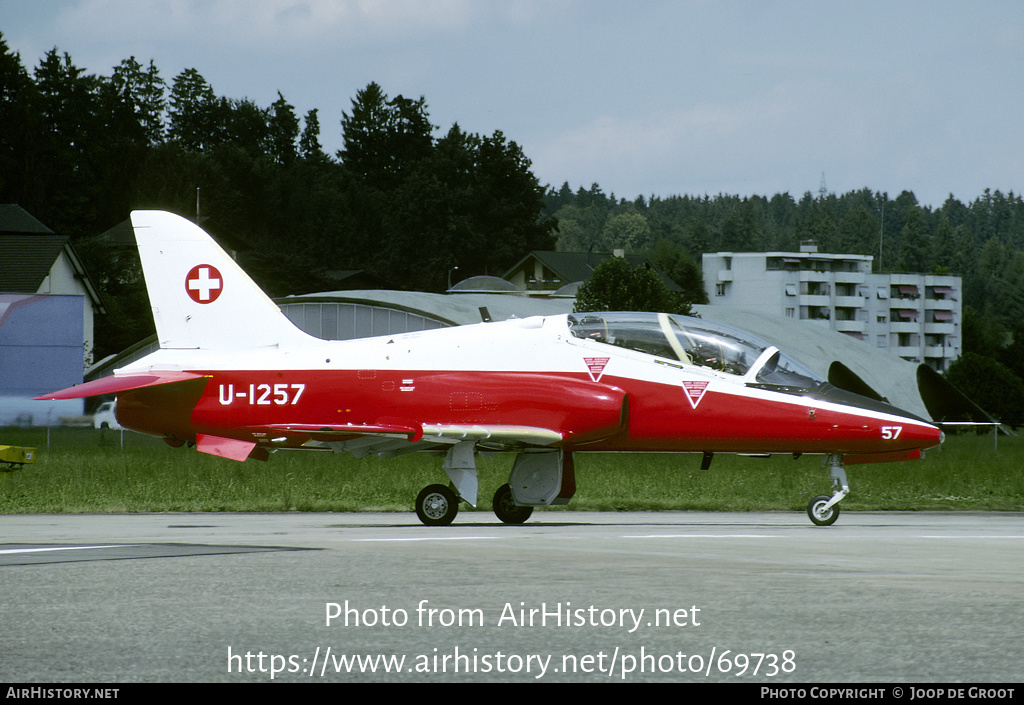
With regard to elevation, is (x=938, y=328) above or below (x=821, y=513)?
above

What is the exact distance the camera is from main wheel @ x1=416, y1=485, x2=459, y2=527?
15.2 metres

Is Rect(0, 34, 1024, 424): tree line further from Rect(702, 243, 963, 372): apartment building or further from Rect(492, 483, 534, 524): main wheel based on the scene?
Rect(492, 483, 534, 524): main wheel

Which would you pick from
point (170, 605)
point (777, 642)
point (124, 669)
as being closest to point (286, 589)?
point (170, 605)

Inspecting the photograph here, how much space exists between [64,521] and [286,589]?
384 inches

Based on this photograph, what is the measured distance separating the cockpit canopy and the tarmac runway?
2.95m


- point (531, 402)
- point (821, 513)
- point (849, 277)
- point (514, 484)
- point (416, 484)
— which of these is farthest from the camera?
point (849, 277)

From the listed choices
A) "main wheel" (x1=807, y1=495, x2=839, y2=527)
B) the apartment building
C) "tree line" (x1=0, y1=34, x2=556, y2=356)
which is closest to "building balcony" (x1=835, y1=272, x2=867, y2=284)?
the apartment building

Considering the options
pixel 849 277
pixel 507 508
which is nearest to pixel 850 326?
pixel 849 277

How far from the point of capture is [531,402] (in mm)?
15078

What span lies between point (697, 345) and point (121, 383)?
693 centimetres

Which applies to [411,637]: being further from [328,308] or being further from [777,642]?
[328,308]

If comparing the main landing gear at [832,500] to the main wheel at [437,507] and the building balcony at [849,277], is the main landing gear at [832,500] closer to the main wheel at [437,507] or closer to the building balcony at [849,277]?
the main wheel at [437,507]

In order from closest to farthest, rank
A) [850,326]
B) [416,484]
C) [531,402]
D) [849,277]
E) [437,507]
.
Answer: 1. [531,402]
2. [437,507]
3. [416,484]
4. [849,277]
5. [850,326]

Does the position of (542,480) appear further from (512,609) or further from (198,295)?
(512,609)
